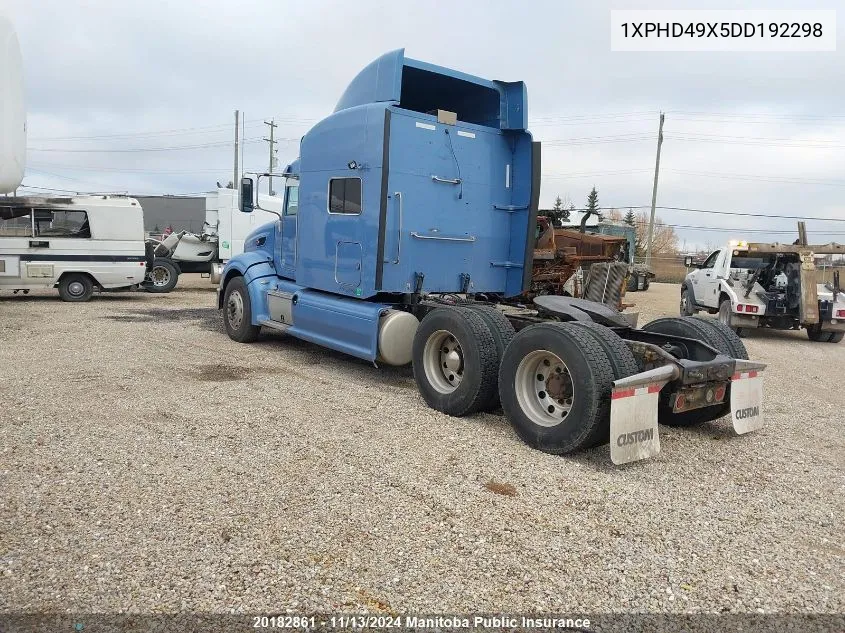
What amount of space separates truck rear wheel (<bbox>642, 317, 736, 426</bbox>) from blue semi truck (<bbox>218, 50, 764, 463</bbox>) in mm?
17

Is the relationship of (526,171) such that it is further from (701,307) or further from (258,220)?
(258,220)

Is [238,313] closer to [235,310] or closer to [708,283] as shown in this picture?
[235,310]

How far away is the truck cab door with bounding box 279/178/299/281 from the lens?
28.8 feet

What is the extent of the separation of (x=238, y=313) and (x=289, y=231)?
161cm

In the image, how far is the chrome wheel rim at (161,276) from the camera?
18328mm

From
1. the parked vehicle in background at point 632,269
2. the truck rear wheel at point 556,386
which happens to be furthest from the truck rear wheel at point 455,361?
the parked vehicle in background at point 632,269

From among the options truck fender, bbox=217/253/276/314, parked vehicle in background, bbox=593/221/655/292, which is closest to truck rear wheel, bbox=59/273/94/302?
truck fender, bbox=217/253/276/314

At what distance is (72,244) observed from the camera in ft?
49.2

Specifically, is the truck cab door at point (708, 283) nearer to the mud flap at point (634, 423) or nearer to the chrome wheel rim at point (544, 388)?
the chrome wheel rim at point (544, 388)

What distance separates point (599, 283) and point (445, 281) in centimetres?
605

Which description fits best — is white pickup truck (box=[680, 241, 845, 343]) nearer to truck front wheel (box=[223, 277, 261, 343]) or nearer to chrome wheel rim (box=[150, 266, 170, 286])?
truck front wheel (box=[223, 277, 261, 343])

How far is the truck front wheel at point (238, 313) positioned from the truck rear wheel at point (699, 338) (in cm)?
577

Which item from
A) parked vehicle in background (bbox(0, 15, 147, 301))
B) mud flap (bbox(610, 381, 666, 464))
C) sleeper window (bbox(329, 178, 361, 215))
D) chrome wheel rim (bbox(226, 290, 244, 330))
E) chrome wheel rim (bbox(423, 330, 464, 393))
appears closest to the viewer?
mud flap (bbox(610, 381, 666, 464))

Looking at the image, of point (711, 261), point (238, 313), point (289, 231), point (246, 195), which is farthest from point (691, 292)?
point (246, 195)
